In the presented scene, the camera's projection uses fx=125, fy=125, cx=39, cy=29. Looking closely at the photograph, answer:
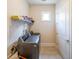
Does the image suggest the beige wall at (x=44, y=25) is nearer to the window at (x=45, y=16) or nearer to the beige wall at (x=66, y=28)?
the window at (x=45, y=16)

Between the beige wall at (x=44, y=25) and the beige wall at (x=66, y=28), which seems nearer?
the beige wall at (x=66, y=28)

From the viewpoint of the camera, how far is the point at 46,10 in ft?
24.1

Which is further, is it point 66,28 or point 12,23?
point 66,28

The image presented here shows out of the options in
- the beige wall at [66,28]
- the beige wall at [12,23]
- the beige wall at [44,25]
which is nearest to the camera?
the beige wall at [12,23]

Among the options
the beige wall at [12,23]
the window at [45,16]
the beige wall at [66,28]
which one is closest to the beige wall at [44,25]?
the window at [45,16]

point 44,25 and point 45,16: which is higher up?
point 45,16

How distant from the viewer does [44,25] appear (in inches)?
287

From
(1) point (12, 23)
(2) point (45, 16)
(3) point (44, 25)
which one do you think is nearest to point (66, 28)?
(1) point (12, 23)

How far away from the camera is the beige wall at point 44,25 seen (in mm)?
7273

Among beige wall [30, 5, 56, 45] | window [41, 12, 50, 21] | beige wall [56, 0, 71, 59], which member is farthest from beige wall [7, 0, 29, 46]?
window [41, 12, 50, 21]

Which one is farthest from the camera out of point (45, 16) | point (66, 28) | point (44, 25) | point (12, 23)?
point (45, 16)

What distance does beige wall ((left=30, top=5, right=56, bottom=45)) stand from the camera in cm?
727

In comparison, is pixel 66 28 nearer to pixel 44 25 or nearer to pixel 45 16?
pixel 44 25
